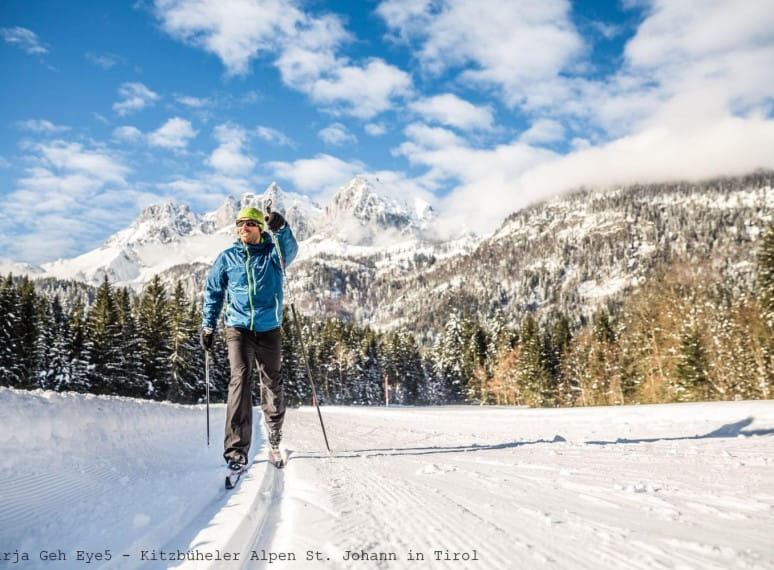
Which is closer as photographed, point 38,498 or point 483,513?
point 483,513

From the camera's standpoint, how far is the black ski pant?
4055 mm

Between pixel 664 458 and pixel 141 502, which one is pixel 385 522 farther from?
pixel 664 458

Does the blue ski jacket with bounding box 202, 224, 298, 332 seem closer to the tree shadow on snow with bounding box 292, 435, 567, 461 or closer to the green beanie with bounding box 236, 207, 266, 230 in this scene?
the green beanie with bounding box 236, 207, 266, 230

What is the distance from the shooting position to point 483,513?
7.52ft

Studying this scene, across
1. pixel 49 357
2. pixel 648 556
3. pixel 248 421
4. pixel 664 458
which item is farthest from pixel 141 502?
pixel 49 357

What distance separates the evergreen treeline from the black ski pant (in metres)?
25.1

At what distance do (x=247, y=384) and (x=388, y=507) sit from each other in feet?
7.62

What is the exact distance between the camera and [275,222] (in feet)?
15.6

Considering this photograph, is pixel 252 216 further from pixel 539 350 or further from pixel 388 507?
pixel 539 350

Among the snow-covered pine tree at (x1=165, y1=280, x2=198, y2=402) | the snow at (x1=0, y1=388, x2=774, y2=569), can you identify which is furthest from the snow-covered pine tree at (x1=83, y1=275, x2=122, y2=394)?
the snow at (x1=0, y1=388, x2=774, y2=569)

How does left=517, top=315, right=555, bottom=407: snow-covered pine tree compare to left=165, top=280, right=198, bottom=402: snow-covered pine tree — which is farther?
left=517, top=315, right=555, bottom=407: snow-covered pine tree

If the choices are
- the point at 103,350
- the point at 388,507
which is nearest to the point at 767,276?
the point at 388,507

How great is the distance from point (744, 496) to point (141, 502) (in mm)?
3463

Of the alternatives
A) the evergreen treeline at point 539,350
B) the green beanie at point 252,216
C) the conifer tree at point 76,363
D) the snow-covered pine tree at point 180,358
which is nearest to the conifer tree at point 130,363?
the evergreen treeline at point 539,350
